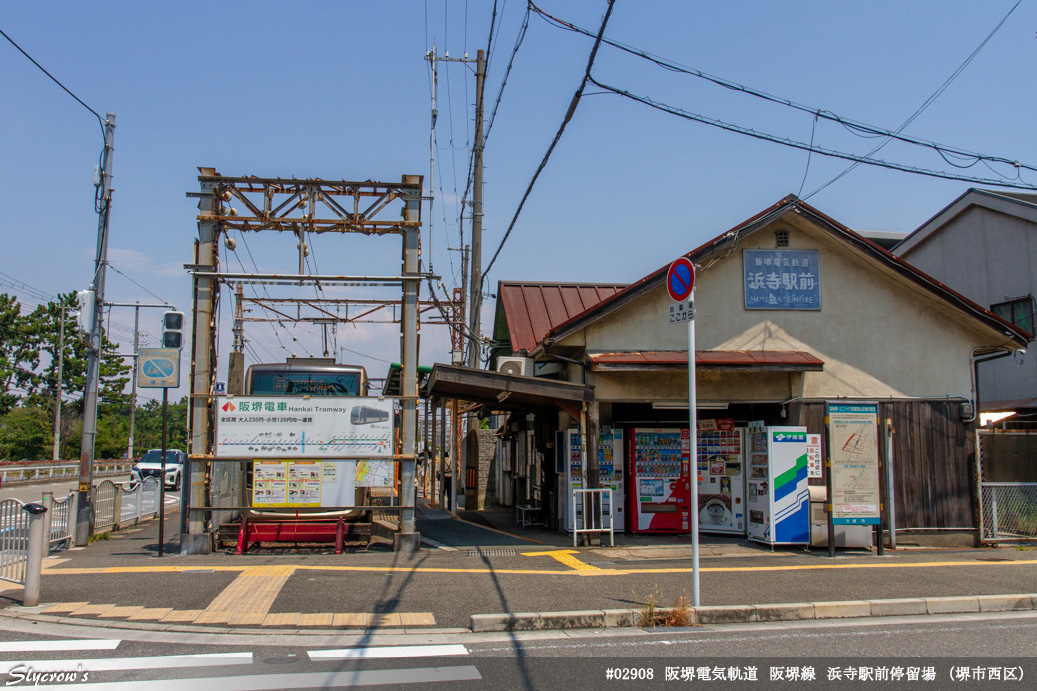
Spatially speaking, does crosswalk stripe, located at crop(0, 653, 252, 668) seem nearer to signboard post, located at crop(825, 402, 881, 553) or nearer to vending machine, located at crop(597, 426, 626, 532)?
vending machine, located at crop(597, 426, 626, 532)

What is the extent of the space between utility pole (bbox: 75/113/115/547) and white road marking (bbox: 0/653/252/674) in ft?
25.8

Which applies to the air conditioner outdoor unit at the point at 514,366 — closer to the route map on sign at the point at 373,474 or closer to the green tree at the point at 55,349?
the route map on sign at the point at 373,474

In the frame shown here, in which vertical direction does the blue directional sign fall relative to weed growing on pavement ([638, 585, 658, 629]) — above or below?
above

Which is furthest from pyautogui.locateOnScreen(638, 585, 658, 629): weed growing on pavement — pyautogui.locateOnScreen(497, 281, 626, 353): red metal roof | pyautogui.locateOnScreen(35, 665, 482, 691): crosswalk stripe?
pyautogui.locateOnScreen(497, 281, 626, 353): red metal roof

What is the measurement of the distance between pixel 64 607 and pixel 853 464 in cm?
1141

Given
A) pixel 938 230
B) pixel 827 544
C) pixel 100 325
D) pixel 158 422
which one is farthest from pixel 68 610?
pixel 158 422

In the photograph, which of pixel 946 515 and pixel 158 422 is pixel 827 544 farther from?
pixel 158 422

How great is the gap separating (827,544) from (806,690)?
7701mm

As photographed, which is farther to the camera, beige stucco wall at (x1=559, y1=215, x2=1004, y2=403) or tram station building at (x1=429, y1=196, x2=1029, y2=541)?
beige stucco wall at (x1=559, y1=215, x2=1004, y2=403)

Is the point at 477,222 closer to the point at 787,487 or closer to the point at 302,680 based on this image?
the point at 787,487

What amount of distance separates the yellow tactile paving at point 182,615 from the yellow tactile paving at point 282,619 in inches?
30.3

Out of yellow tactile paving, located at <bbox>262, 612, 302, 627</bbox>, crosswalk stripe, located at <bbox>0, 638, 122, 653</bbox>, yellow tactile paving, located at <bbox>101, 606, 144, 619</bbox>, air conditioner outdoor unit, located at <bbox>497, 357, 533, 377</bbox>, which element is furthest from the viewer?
air conditioner outdoor unit, located at <bbox>497, 357, 533, 377</bbox>

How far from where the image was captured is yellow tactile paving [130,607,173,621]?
797 cm

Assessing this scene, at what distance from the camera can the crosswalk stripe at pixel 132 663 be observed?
6.26 metres
